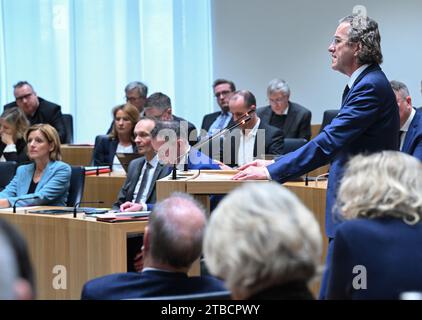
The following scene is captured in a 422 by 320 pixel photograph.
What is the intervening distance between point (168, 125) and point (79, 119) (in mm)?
4462

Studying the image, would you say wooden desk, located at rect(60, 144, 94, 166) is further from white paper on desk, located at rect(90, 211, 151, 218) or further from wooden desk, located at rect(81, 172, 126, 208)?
white paper on desk, located at rect(90, 211, 151, 218)

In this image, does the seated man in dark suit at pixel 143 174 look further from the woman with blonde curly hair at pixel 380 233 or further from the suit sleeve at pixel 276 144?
the woman with blonde curly hair at pixel 380 233

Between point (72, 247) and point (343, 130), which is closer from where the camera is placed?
point (343, 130)

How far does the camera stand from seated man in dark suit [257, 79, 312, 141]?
7523 millimetres

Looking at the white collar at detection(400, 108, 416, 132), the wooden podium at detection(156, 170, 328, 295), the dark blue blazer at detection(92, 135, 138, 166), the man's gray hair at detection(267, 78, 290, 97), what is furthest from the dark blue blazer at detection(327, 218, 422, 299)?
the man's gray hair at detection(267, 78, 290, 97)

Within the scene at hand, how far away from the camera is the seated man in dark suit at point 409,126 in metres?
3.96

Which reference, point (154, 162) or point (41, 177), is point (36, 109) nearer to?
point (41, 177)

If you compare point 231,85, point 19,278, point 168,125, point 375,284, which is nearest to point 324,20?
point 231,85

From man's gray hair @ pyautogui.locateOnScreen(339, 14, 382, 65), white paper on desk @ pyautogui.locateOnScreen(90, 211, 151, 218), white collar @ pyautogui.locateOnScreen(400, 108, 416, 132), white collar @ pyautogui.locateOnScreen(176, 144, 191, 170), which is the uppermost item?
man's gray hair @ pyautogui.locateOnScreen(339, 14, 382, 65)

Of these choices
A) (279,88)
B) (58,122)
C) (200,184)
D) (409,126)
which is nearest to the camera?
(200,184)

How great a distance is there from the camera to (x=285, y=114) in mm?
7648

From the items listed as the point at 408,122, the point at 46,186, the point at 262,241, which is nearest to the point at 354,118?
the point at 408,122

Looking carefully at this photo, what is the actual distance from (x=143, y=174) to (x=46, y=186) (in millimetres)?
592

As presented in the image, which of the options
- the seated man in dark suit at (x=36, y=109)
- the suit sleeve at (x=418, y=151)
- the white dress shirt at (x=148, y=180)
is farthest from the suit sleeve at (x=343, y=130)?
the seated man in dark suit at (x=36, y=109)
